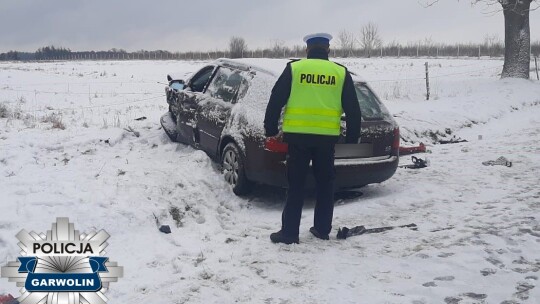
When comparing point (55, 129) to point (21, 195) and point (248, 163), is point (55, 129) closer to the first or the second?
point (21, 195)

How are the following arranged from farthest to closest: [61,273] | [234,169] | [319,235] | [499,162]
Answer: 1. [499,162]
2. [234,169]
3. [319,235]
4. [61,273]

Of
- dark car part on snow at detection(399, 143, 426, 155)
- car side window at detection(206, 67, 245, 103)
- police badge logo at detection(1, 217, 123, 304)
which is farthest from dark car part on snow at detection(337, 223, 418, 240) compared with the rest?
dark car part on snow at detection(399, 143, 426, 155)

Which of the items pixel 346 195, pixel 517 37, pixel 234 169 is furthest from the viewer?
pixel 517 37

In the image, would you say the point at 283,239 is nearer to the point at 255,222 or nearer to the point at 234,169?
the point at 255,222

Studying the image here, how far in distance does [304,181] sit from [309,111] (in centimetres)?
70

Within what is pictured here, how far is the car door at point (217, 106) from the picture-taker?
6.50 meters

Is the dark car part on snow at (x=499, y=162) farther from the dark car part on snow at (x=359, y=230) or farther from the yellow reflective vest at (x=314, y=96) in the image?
the yellow reflective vest at (x=314, y=96)

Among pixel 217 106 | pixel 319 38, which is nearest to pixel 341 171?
pixel 319 38

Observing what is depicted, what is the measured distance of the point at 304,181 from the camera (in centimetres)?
475

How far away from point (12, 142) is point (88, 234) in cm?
321

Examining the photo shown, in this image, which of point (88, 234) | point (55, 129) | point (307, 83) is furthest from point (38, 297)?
point (55, 129)

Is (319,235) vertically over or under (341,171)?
under

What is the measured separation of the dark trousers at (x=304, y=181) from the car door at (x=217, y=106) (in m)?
1.91

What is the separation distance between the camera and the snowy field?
3740 mm
